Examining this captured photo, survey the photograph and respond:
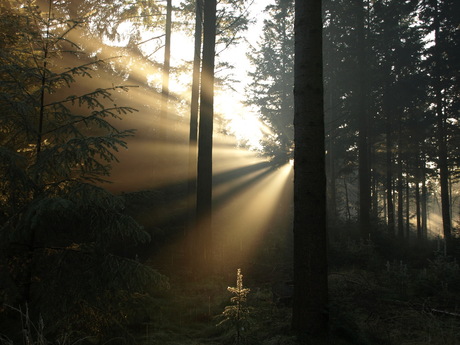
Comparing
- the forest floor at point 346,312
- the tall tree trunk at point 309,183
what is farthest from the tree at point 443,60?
the tall tree trunk at point 309,183

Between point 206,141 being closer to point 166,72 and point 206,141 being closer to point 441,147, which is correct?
point 166,72

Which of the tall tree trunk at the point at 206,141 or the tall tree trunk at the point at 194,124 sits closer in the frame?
the tall tree trunk at the point at 206,141

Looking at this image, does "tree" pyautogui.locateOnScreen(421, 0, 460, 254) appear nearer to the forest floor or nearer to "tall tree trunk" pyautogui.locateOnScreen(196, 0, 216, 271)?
the forest floor

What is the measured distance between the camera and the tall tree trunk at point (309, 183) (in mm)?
4633

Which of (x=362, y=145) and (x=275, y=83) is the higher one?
(x=275, y=83)

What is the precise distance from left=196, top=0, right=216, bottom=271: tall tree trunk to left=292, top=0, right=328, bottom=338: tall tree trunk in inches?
222

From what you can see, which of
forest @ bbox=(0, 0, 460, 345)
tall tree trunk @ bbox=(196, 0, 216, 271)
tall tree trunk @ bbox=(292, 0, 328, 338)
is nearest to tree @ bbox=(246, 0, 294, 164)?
forest @ bbox=(0, 0, 460, 345)

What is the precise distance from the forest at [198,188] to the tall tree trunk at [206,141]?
51 mm

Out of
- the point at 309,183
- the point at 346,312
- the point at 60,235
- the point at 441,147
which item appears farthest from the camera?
the point at 441,147

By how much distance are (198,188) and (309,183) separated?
630 cm

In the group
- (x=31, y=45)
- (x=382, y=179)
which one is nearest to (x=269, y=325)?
(x=31, y=45)

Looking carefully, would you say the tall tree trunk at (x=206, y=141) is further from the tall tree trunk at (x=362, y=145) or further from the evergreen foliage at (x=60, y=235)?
the tall tree trunk at (x=362, y=145)

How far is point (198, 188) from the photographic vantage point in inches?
420

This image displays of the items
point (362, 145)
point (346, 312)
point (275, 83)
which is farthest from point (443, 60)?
point (346, 312)
